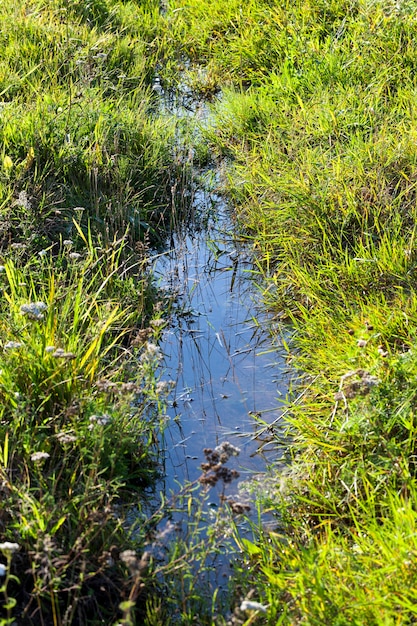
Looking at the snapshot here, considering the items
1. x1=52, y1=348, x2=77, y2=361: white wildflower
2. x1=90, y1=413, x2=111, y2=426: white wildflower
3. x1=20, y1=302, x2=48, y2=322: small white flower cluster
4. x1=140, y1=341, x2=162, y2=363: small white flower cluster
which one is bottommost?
x1=90, y1=413, x2=111, y2=426: white wildflower

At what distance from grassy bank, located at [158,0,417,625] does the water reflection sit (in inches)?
5.5

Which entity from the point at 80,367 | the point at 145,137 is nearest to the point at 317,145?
the point at 145,137

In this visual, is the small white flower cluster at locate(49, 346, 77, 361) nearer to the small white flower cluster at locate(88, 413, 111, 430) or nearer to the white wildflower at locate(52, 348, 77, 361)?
the white wildflower at locate(52, 348, 77, 361)

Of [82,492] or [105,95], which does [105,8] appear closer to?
[105,95]

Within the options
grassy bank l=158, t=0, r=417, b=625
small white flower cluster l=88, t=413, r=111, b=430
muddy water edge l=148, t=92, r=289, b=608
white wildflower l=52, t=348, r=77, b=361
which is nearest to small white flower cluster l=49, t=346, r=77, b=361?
white wildflower l=52, t=348, r=77, b=361

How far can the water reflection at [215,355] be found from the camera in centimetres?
321

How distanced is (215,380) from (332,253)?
1.02 m

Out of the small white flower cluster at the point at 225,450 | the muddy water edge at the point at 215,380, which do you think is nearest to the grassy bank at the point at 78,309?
the muddy water edge at the point at 215,380

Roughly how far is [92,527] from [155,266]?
2.13 metres

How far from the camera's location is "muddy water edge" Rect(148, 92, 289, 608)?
2.67 metres

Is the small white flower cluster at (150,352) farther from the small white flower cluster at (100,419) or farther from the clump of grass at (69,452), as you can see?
the small white flower cluster at (100,419)

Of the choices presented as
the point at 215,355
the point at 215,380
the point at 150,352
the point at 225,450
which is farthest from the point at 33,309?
the point at 215,355

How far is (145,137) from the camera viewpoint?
493cm

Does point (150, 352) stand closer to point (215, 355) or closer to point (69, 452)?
point (69, 452)
